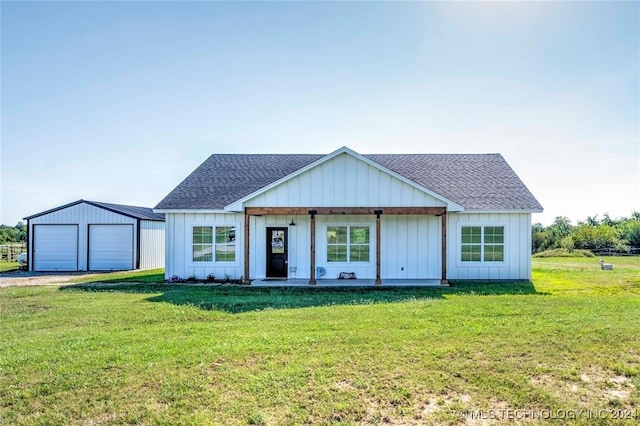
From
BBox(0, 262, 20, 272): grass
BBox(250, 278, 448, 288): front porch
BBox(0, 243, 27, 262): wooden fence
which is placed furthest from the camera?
BBox(0, 243, 27, 262): wooden fence

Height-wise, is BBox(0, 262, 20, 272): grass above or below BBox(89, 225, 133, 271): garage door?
below

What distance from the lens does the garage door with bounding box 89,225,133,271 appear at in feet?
70.4

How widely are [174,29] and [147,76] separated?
2190 millimetres

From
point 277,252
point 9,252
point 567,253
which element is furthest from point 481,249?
point 9,252

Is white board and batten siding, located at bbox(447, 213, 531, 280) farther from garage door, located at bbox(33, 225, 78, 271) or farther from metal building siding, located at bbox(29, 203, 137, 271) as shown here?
garage door, located at bbox(33, 225, 78, 271)

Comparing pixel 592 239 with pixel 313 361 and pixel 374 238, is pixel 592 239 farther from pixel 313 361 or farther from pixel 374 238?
pixel 313 361

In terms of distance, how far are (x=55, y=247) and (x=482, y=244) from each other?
849 inches

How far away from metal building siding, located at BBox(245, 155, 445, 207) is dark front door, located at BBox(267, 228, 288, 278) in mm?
1713

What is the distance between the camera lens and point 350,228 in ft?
51.2

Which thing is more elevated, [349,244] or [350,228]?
[350,228]

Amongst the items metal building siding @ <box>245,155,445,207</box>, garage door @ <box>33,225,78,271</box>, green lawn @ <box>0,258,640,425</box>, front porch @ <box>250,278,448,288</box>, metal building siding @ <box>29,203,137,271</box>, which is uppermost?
metal building siding @ <box>245,155,445,207</box>

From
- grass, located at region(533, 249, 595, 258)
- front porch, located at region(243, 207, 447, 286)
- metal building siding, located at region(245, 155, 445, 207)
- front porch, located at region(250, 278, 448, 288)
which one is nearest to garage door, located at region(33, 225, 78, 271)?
front porch, located at region(243, 207, 447, 286)

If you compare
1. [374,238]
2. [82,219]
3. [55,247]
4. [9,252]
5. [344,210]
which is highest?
[344,210]

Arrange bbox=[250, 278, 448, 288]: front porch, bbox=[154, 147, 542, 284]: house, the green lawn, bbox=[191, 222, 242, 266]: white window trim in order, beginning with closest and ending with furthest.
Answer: the green lawn, bbox=[250, 278, 448, 288]: front porch, bbox=[154, 147, 542, 284]: house, bbox=[191, 222, 242, 266]: white window trim
